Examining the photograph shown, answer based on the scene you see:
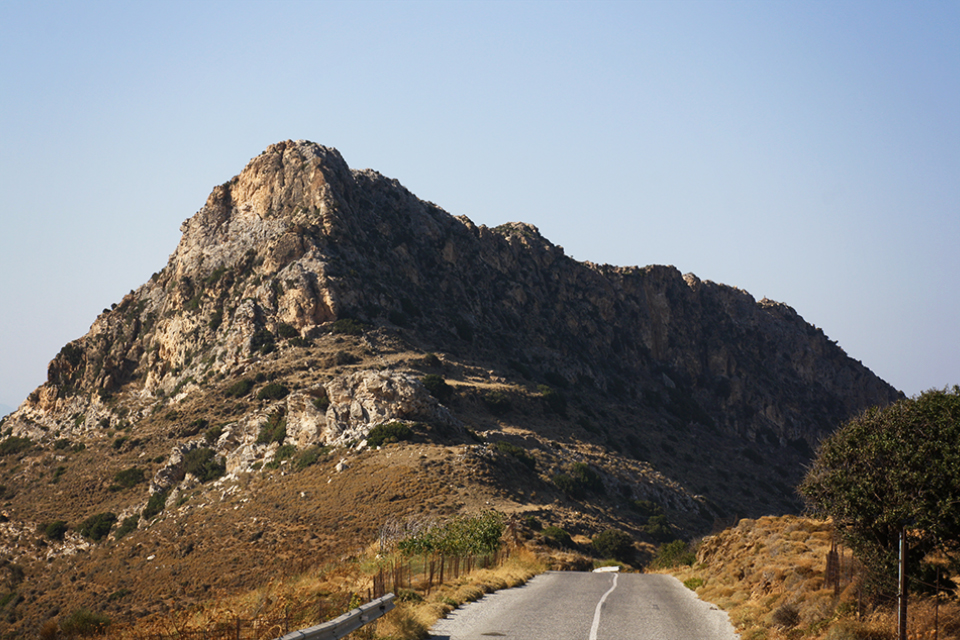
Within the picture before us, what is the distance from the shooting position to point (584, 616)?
18.0 meters

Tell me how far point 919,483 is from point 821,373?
17023 cm

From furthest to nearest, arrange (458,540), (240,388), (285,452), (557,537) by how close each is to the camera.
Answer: (240,388) < (285,452) < (557,537) < (458,540)

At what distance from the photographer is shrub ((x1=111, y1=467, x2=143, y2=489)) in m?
76.3

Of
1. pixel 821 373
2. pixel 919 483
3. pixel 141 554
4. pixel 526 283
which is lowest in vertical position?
pixel 141 554

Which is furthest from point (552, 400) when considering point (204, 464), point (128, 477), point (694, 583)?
point (694, 583)

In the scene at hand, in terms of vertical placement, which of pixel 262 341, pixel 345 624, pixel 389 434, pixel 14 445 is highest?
pixel 262 341

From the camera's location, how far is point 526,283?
139125mm

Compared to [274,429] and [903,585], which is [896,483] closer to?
[903,585]

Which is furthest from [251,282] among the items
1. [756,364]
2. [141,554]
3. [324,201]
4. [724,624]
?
[756,364]

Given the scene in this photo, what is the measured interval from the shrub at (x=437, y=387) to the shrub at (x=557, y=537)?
2742 centimetres

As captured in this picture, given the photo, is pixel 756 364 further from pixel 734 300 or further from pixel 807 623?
pixel 807 623

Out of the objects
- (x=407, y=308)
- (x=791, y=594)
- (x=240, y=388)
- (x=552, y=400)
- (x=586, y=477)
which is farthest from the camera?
(x=407, y=308)

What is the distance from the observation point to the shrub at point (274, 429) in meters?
75.4

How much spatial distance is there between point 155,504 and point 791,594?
213 feet
